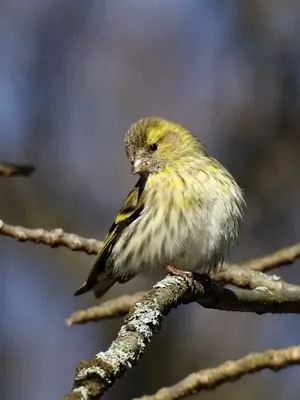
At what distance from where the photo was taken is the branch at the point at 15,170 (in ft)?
11.0

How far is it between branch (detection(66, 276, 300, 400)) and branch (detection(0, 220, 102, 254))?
0.76 metres

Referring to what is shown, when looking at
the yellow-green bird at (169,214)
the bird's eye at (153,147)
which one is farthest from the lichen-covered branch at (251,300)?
the bird's eye at (153,147)

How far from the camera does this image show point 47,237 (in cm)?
341

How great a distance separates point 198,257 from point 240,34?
5774 millimetres

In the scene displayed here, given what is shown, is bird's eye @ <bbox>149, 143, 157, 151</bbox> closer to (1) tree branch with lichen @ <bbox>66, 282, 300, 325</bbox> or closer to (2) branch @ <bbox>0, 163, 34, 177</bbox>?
(2) branch @ <bbox>0, 163, 34, 177</bbox>

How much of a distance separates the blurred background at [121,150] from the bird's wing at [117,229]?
334cm

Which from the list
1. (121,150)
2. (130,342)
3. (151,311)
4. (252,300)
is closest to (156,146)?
(252,300)

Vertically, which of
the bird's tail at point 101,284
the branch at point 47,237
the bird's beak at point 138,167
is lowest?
the branch at point 47,237

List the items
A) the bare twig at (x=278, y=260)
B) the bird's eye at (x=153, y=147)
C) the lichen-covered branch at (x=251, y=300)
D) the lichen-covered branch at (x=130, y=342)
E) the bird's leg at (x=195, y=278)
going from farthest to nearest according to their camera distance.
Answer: the bird's eye at (x=153, y=147), the bare twig at (x=278, y=260), the lichen-covered branch at (x=251, y=300), the bird's leg at (x=195, y=278), the lichen-covered branch at (x=130, y=342)

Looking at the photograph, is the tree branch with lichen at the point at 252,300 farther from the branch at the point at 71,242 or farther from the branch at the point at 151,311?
the branch at the point at 71,242

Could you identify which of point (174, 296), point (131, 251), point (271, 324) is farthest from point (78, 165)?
point (174, 296)

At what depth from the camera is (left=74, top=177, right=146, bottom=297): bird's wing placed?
3.99 m

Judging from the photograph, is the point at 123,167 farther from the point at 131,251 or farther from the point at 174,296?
the point at 174,296

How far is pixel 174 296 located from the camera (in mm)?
2504
